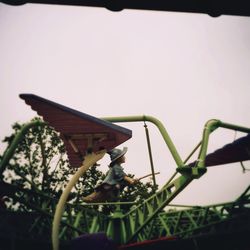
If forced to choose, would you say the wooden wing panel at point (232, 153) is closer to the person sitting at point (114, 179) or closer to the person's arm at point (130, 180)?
the person's arm at point (130, 180)

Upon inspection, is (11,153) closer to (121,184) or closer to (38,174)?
(121,184)

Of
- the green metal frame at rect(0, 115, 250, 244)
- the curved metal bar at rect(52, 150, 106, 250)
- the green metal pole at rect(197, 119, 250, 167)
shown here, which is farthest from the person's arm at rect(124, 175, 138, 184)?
the curved metal bar at rect(52, 150, 106, 250)

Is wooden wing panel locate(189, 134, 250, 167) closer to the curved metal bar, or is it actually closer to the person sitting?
the person sitting

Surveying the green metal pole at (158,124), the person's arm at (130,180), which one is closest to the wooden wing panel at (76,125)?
the green metal pole at (158,124)

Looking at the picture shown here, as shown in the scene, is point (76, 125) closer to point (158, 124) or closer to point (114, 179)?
point (158, 124)

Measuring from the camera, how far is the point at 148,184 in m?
27.7

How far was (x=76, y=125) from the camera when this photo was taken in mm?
4434

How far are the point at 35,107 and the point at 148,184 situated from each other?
24.5 m

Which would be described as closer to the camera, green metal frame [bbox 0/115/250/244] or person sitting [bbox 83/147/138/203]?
green metal frame [bbox 0/115/250/244]

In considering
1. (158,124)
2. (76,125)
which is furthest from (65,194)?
(158,124)

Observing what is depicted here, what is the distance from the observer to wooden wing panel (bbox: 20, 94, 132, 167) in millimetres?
4188

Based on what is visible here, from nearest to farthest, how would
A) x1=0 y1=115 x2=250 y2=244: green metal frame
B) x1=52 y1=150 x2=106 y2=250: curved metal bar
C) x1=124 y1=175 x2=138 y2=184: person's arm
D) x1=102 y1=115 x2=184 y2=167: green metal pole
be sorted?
x1=52 y1=150 x2=106 y2=250: curved metal bar → x1=0 y1=115 x2=250 y2=244: green metal frame → x1=102 y1=115 x2=184 y2=167: green metal pole → x1=124 y1=175 x2=138 y2=184: person's arm

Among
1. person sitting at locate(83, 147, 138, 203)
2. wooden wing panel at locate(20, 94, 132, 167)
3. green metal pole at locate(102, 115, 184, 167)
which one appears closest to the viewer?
wooden wing panel at locate(20, 94, 132, 167)

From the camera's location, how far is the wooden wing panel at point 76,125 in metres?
4.19
